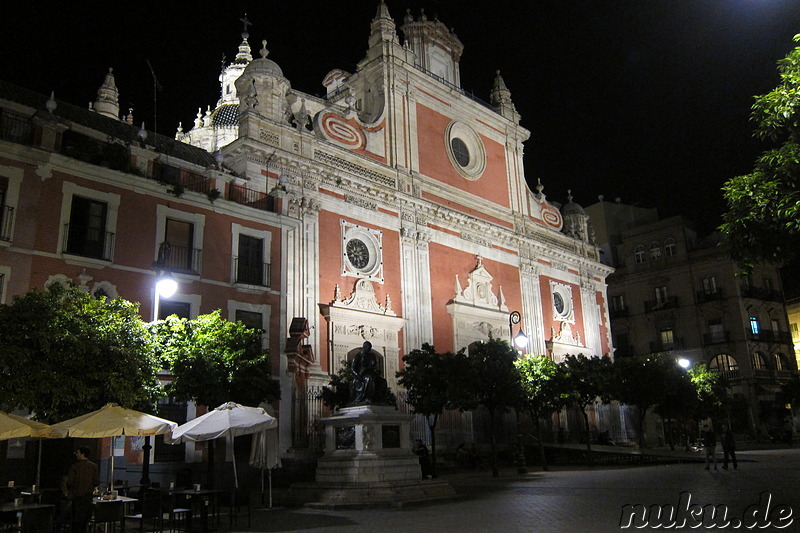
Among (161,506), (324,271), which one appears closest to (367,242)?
(324,271)

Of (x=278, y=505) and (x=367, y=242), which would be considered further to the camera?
(x=367, y=242)

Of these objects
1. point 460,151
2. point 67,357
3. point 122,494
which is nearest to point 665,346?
point 460,151

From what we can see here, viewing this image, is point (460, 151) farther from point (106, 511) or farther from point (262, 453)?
point (106, 511)

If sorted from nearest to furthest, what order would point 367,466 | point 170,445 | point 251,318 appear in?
1. point 367,466
2. point 170,445
3. point 251,318

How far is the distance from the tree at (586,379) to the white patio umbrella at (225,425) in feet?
52.8

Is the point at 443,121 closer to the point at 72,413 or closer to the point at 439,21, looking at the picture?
the point at 439,21

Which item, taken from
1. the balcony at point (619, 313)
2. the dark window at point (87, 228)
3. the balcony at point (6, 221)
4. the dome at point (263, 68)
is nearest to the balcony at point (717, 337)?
the balcony at point (619, 313)

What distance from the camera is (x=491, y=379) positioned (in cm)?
2281

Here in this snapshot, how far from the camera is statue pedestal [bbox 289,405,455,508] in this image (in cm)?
1402

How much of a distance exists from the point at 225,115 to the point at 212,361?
92.1 feet

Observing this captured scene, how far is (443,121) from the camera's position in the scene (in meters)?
33.7

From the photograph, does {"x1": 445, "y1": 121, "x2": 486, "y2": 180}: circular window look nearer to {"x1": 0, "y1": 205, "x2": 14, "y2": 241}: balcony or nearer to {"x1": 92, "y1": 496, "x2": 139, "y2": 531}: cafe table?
{"x1": 0, "y1": 205, "x2": 14, "y2": 241}: balcony

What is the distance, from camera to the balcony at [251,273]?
20.7 metres

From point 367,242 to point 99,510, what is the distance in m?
18.8
